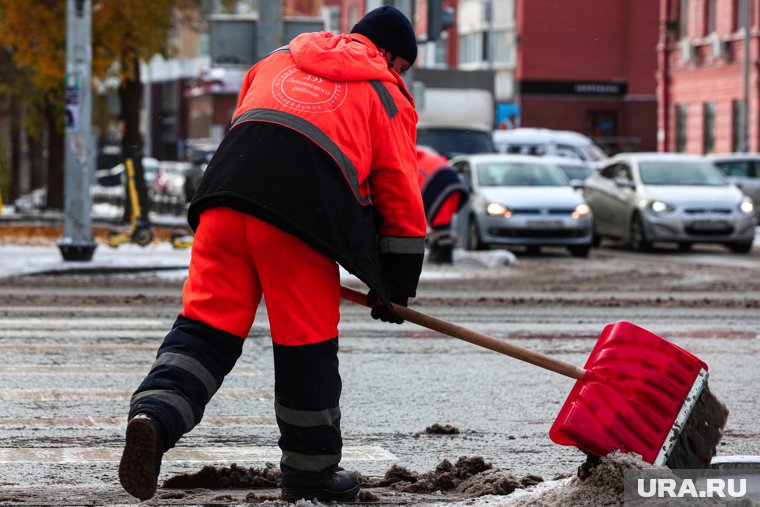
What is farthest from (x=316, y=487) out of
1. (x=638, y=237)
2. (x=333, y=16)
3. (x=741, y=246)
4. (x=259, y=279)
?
(x=333, y=16)

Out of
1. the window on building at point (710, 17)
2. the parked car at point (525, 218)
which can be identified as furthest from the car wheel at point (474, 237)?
the window on building at point (710, 17)

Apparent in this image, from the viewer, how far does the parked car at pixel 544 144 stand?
134ft

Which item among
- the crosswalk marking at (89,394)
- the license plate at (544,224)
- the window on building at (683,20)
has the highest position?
the window on building at (683,20)

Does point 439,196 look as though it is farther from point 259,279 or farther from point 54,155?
point 54,155

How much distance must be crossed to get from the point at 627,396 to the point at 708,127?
1813 inches

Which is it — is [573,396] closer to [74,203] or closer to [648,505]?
[648,505]

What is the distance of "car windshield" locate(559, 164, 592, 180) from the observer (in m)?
34.7

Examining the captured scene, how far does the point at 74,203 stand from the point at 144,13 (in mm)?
7578

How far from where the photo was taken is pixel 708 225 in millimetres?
23203

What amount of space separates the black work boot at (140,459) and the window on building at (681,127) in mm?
48508

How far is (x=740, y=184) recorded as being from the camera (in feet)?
106

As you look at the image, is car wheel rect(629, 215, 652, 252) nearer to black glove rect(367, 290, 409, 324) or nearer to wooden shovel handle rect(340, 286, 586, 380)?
wooden shovel handle rect(340, 286, 586, 380)

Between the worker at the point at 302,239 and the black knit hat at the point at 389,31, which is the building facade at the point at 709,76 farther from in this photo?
the worker at the point at 302,239

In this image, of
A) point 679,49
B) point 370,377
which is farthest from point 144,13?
point 679,49
